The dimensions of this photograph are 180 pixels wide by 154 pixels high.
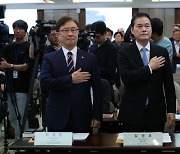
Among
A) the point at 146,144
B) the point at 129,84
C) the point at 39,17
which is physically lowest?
the point at 146,144

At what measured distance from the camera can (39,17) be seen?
10.8 meters

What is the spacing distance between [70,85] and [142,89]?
477 mm

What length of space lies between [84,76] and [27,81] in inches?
66.3

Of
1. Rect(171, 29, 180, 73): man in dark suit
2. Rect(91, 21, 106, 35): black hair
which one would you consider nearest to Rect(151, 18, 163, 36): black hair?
Rect(91, 21, 106, 35): black hair

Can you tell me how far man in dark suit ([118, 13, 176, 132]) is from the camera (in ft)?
7.52

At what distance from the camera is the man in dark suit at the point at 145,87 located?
2293mm

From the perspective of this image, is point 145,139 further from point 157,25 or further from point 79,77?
point 157,25

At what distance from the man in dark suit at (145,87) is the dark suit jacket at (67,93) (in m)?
0.20

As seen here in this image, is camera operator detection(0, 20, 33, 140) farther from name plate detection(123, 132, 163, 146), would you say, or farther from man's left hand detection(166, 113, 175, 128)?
name plate detection(123, 132, 163, 146)

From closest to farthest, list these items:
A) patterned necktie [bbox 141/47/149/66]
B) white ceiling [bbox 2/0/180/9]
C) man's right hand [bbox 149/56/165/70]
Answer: man's right hand [bbox 149/56/165/70] → patterned necktie [bbox 141/47/149/66] → white ceiling [bbox 2/0/180/9]

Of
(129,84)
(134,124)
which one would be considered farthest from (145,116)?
(129,84)

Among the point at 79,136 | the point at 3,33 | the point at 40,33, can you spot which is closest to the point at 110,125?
the point at 79,136

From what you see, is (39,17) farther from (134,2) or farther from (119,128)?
(119,128)

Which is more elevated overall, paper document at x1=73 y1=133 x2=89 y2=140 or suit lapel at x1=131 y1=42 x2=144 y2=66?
suit lapel at x1=131 y1=42 x2=144 y2=66
